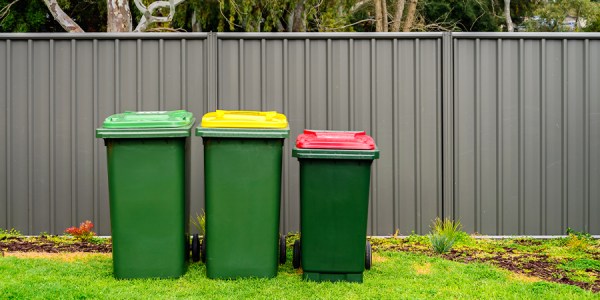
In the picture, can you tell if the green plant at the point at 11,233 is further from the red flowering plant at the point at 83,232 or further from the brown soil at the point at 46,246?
the red flowering plant at the point at 83,232

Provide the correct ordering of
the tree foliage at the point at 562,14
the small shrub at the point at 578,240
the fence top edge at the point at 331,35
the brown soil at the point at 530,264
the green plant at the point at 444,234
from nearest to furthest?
the brown soil at the point at 530,264 → the green plant at the point at 444,234 → the small shrub at the point at 578,240 → the fence top edge at the point at 331,35 → the tree foliage at the point at 562,14

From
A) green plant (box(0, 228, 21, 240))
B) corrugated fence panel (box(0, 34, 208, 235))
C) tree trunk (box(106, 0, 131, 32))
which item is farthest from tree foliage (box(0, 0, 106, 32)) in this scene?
green plant (box(0, 228, 21, 240))

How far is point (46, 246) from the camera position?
22.7 ft

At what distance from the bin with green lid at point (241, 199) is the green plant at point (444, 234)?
1999mm

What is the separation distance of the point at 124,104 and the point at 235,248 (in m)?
2.68

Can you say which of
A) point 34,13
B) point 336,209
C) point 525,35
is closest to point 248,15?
point 34,13

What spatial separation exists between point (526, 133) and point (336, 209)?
303 cm

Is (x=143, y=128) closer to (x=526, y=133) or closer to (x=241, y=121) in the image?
(x=241, y=121)

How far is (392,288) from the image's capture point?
5.25 meters

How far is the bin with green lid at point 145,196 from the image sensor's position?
545 centimetres

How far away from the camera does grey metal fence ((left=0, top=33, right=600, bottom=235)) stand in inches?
290

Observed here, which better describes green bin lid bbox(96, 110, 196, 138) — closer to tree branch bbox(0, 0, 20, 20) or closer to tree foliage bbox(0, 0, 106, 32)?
tree foliage bbox(0, 0, 106, 32)

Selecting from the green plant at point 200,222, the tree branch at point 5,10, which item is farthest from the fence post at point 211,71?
the tree branch at point 5,10

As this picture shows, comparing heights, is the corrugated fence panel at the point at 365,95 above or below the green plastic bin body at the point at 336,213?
above
